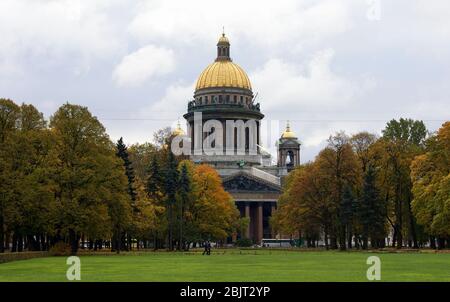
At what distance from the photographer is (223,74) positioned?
17800 centimetres

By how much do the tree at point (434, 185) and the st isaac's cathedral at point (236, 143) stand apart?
275 feet

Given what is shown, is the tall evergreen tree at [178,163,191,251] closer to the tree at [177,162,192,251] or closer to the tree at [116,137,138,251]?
the tree at [177,162,192,251]

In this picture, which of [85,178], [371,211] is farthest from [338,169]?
[85,178]

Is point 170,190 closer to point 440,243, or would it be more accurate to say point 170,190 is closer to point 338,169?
point 338,169

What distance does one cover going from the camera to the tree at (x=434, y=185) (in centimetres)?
7725

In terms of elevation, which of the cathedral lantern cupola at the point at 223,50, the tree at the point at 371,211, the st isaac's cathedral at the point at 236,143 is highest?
the cathedral lantern cupola at the point at 223,50

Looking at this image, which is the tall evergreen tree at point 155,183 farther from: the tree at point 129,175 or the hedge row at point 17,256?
the hedge row at point 17,256

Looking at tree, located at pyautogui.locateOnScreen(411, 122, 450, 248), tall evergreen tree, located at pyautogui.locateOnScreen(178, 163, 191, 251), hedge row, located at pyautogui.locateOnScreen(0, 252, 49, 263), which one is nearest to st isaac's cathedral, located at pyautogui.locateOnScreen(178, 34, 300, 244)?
tall evergreen tree, located at pyautogui.locateOnScreen(178, 163, 191, 251)

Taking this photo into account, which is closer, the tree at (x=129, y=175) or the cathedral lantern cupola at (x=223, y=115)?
the tree at (x=129, y=175)

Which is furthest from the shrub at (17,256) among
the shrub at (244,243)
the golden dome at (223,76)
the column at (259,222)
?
the golden dome at (223,76)

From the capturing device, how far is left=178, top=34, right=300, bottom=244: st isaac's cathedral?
169 meters

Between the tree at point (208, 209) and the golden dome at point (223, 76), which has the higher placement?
the golden dome at point (223, 76)

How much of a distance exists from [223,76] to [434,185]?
3998 inches
